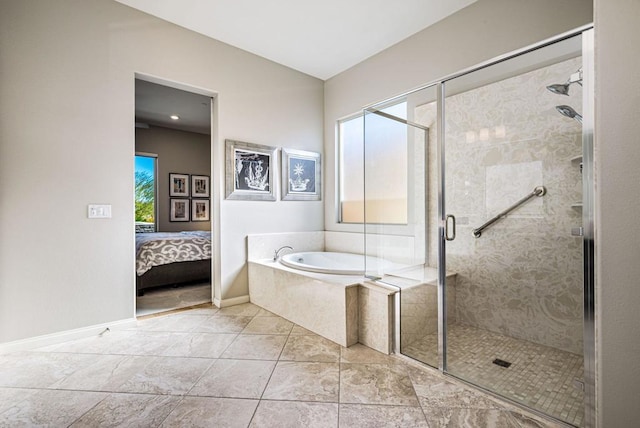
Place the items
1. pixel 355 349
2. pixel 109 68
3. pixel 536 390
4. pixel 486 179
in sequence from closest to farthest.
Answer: pixel 536 390
pixel 355 349
pixel 486 179
pixel 109 68

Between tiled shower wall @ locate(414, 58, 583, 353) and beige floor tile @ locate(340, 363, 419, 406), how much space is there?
0.70 metres

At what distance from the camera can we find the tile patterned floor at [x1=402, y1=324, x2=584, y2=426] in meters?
1.56

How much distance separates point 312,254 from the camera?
362 centimetres

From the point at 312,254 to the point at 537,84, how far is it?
261 cm

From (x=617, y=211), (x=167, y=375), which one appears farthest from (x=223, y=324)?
(x=617, y=211)

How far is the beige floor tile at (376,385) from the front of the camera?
1.59 m

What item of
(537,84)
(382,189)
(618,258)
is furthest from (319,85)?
(618,258)

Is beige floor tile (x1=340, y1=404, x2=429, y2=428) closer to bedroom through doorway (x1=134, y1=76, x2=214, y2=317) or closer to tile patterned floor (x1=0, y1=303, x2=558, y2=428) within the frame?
tile patterned floor (x1=0, y1=303, x2=558, y2=428)

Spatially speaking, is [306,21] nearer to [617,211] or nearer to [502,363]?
[617,211]

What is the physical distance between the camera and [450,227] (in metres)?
2.29

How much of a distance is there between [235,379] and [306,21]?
3.00m

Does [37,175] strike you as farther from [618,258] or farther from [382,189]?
[618,258]

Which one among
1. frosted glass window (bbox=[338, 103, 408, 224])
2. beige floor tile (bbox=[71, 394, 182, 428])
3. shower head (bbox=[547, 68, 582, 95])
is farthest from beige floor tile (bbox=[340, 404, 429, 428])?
shower head (bbox=[547, 68, 582, 95])

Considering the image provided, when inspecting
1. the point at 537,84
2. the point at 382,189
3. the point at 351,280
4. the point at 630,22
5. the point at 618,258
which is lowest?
the point at 351,280
